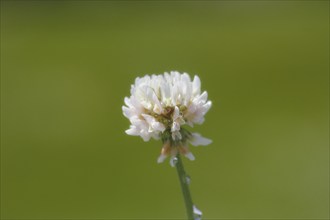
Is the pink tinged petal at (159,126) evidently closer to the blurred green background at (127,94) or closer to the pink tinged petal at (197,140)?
the pink tinged petal at (197,140)

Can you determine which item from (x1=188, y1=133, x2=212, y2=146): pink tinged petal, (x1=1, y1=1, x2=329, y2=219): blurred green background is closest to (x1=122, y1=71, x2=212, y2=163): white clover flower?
(x1=188, y1=133, x2=212, y2=146): pink tinged petal

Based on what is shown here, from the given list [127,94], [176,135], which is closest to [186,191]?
[176,135]

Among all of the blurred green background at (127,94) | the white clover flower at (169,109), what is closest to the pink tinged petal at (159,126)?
the white clover flower at (169,109)

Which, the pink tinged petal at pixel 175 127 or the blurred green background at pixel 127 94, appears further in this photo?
the blurred green background at pixel 127 94

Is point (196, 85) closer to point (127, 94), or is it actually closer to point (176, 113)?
point (176, 113)

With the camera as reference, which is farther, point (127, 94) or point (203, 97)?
point (127, 94)
